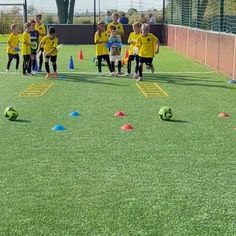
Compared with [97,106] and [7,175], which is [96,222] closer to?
[7,175]

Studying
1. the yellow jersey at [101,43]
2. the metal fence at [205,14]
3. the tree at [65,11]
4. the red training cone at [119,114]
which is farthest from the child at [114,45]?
the tree at [65,11]

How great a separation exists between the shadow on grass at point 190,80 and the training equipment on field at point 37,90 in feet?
10.7

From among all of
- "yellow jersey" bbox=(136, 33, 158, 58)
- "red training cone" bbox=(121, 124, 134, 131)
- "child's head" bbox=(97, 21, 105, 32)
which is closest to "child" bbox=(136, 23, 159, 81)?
"yellow jersey" bbox=(136, 33, 158, 58)

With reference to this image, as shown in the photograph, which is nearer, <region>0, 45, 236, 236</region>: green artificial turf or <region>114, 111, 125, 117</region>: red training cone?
<region>0, 45, 236, 236</region>: green artificial turf

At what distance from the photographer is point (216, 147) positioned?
24.0 feet

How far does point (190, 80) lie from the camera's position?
15.3 metres

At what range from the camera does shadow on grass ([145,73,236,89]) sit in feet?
47.1

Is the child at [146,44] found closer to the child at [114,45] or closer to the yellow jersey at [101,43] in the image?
the child at [114,45]

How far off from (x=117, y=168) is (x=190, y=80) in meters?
9.44

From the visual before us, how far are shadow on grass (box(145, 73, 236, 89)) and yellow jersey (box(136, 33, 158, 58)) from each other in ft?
2.83

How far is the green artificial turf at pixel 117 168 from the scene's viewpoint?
15.3 feet

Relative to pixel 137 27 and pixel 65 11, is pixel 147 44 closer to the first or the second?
pixel 137 27

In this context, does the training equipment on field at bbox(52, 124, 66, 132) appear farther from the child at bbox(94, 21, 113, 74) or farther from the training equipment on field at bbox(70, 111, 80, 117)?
the child at bbox(94, 21, 113, 74)

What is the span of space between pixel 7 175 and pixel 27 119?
11.2ft
